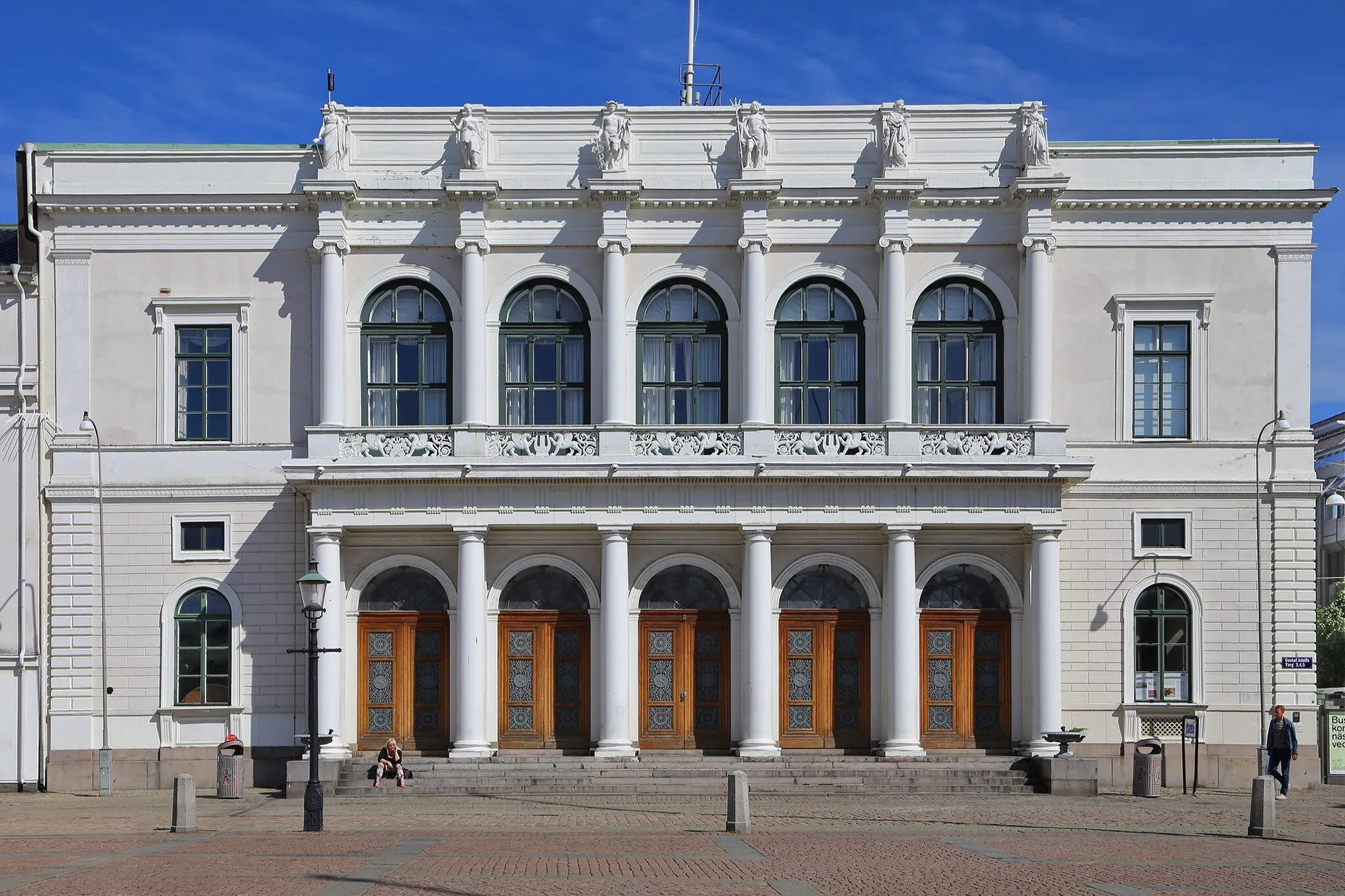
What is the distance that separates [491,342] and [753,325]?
18.7ft

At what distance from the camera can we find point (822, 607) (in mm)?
36594

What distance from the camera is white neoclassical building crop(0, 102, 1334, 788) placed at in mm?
36031

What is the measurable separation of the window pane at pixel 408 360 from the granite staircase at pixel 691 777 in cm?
824

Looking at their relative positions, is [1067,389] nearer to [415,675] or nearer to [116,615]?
[415,675]

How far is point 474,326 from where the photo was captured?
3594cm

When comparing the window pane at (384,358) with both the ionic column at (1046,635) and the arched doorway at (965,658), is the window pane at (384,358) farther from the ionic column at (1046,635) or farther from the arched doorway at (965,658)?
the ionic column at (1046,635)

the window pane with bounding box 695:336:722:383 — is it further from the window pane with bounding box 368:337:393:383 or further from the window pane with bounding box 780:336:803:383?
the window pane with bounding box 368:337:393:383

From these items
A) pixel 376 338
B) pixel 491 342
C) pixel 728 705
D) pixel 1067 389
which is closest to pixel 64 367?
pixel 376 338

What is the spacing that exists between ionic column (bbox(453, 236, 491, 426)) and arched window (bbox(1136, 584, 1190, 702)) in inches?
587

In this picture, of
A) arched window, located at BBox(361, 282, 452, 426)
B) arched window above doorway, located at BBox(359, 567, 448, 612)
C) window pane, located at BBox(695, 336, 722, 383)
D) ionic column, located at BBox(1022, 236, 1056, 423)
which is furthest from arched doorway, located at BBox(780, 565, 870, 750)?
arched window, located at BBox(361, 282, 452, 426)

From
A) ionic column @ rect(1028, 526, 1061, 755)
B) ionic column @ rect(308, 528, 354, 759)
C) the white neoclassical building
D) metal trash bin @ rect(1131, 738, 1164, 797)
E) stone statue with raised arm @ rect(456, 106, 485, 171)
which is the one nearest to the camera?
metal trash bin @ rect(1131, 738, 1164, 797)

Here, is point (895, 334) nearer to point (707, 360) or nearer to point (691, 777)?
point (707, 360)

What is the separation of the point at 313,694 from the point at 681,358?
14047mm

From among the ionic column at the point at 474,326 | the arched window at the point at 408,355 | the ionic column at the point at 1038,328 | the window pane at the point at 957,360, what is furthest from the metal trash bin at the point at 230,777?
the ionic column at the point at 1038,328
